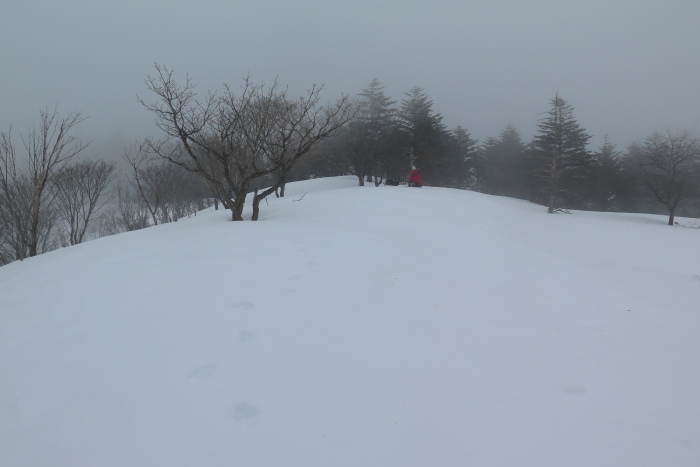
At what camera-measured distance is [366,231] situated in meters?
7.81

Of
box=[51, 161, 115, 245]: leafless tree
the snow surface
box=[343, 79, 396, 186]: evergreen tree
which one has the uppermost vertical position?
box=[343, 79, 396, 186]: evergreen tree

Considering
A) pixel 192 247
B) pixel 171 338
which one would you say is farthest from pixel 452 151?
pixel 171 338

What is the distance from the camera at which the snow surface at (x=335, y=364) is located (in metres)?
2.37

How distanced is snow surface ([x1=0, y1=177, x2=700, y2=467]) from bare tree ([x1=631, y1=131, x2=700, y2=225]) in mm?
21270

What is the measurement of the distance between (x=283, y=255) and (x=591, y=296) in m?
5.01

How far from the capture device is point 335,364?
10.3 feet

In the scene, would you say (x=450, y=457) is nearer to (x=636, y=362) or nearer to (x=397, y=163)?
(x=636, y=362)

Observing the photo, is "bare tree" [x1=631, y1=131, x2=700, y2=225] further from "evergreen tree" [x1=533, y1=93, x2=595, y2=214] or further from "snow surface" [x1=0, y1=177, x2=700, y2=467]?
"snow surface" [x1=0, y1=177, x2=700, y2=467]

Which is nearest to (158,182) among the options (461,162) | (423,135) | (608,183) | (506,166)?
(423,135)

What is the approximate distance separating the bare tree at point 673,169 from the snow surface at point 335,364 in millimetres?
21270

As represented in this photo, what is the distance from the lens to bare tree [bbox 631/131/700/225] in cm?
2162

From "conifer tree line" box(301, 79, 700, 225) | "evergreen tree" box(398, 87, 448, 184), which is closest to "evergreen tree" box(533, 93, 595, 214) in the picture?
"conifer tree line" box(301, 79, 700, 225)

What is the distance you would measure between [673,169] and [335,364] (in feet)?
92.4

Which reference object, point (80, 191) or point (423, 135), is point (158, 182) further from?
point (423, 135)
